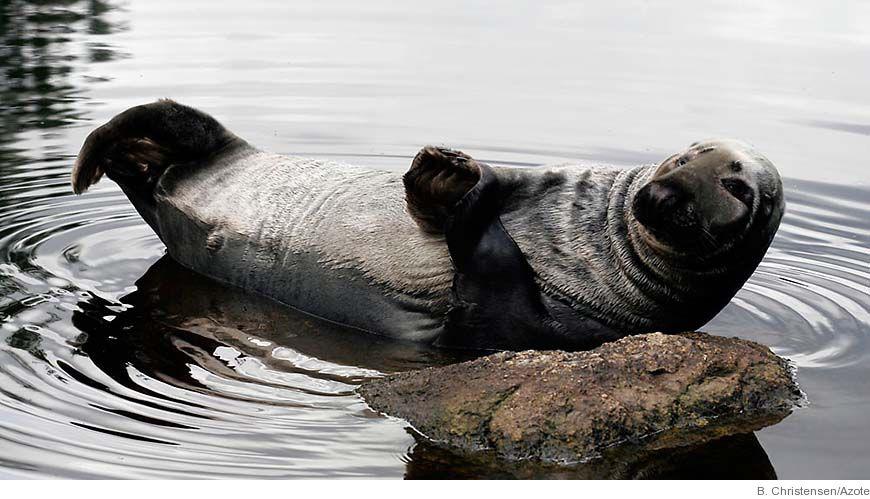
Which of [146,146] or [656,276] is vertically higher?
[656,276]

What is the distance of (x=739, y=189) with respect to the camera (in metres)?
5.94

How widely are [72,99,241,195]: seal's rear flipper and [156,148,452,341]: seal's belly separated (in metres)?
0.10

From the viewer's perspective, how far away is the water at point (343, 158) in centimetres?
534

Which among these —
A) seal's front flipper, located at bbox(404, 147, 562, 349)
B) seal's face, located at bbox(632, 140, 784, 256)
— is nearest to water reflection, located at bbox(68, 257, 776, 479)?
seal's front flipper, located at bbox(404, 147, 562, 349)

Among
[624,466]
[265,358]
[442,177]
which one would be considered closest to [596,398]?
[624,466]

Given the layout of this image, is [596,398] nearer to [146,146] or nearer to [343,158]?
Answer: [146,146]

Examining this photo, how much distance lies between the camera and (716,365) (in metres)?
5.61

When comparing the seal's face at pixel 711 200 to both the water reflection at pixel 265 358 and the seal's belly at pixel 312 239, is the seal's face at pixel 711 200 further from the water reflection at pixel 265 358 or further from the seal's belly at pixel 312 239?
the seal's belly at pixel 312 239

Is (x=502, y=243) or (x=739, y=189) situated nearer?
(x=739, y=189)

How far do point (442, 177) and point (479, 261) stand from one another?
41cm

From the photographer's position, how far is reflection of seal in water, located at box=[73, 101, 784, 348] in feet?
19.7

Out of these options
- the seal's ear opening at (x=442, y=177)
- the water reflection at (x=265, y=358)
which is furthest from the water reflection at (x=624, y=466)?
the seal's ear opening at (x=442, y=177)

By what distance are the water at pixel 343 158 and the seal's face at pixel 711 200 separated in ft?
2.58

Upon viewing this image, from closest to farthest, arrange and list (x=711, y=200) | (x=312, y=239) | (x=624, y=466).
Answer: (x=624, y=466)
(x=711, y=200)
(x=312, y=239)
